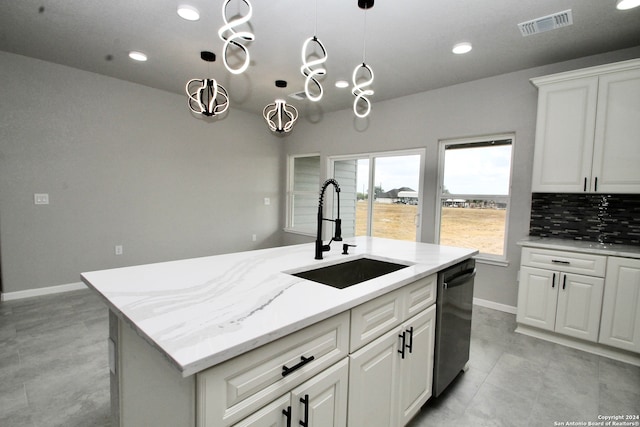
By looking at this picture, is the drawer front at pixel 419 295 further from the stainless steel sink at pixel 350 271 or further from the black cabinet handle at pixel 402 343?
the stainless steel sink at pixel 350 271

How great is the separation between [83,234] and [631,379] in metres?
5.69

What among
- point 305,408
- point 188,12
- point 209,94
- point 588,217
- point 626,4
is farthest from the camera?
point 588,217

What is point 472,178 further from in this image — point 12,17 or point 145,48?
point 12,17

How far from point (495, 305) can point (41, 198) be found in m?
5.57

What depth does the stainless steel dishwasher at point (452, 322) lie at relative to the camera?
183 centimetres

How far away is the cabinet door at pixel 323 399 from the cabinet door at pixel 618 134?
2.97 m

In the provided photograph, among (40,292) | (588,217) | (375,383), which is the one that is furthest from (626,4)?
(40,292)

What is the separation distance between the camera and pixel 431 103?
13.2 ft

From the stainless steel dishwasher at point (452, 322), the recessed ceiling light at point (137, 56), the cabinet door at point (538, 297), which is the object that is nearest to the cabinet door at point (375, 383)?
the stainless steel dishwasher at point (452, 322)

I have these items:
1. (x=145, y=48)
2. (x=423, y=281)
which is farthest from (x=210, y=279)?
(x=145, y=48)

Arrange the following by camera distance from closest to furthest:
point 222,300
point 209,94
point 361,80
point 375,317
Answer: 1. point 222,300
2. point 375,317
3. point 209,94
4. point 361,80

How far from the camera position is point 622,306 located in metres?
2.43

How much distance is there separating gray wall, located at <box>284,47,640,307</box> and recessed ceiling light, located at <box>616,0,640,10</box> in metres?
0.89

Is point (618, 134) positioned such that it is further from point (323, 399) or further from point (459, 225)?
point (323, 399)
